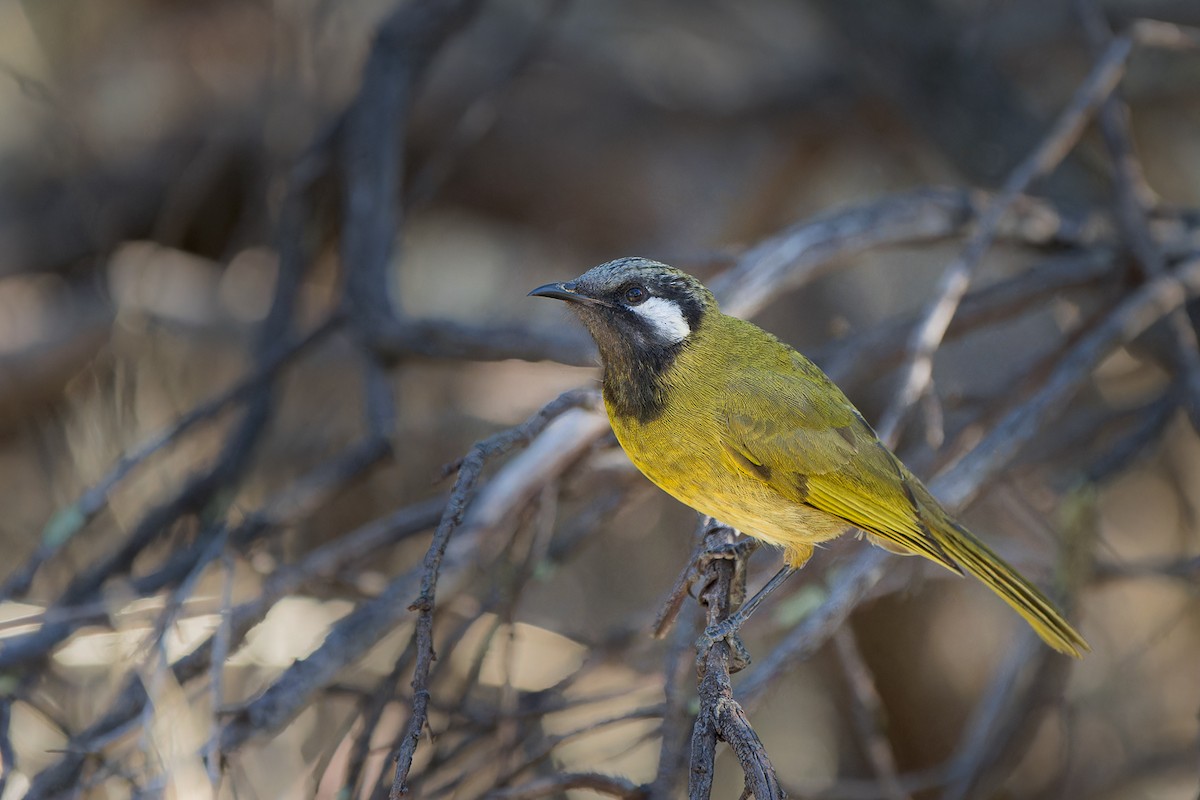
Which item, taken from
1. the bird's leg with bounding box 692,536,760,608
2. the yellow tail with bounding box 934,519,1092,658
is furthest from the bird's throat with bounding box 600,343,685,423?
the yellow tail with bounding box 934,519,1092,658

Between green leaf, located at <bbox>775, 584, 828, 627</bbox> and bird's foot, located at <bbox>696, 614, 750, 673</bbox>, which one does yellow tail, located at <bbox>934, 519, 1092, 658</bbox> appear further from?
bird's foot, located at <bbox>696, 614, 750, 673</bbox>

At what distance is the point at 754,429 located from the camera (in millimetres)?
3297

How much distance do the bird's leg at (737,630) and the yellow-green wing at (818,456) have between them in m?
0.31

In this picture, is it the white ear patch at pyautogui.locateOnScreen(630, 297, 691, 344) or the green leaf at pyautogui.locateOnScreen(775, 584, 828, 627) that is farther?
the green leaf at pyautogui.locateOnScreen(775, 584, 828, 627)

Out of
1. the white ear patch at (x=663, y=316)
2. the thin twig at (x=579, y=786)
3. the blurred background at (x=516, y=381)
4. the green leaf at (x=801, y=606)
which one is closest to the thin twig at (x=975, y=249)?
the blurred background at (x=516, y=381)

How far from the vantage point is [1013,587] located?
3264 mm

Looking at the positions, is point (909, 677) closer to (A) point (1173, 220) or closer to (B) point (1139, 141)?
(A) point (1173, 220)

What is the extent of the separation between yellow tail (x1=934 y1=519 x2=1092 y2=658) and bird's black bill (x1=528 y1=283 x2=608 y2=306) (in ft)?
3.89

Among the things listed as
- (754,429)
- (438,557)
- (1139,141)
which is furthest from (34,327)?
(1139,141)

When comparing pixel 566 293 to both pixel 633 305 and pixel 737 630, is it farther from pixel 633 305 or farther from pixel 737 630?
pixel 737 630

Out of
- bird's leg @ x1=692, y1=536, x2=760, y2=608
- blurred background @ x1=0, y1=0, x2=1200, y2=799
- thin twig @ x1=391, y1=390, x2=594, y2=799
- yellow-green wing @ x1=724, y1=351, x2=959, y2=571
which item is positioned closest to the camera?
thin twig @ x1=391, y1=390, x2=594, y2=799

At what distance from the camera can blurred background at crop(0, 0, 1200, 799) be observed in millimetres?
3479

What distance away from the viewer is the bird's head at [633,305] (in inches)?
131

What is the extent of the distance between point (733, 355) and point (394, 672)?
4.33ft
